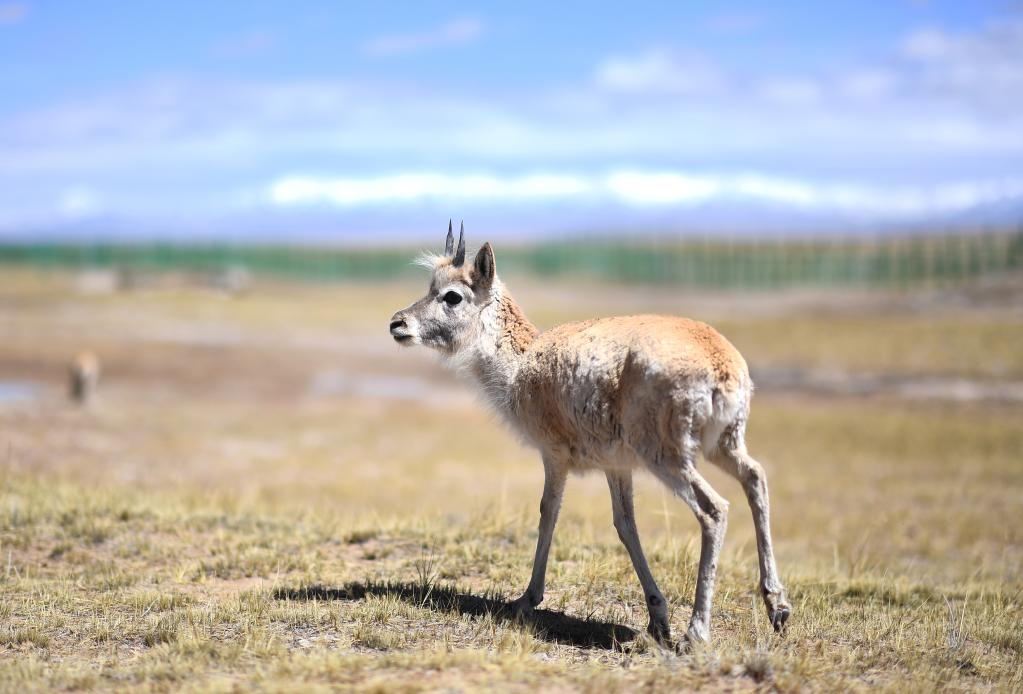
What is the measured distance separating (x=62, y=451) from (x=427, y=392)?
14.3 m

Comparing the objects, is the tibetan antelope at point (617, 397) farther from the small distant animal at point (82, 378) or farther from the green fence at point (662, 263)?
→ the green fence at point (662, 263)

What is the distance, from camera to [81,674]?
624cm

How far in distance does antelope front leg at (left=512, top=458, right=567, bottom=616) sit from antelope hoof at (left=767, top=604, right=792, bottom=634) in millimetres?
1708

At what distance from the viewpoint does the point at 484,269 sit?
8570 millimetres

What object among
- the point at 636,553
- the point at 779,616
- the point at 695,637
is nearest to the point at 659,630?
the point at 695,637

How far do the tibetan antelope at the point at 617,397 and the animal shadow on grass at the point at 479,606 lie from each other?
19 cm

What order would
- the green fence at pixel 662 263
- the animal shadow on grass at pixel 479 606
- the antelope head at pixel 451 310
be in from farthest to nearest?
the green fence at pixel 662 263
the antelope head at pixel 451 310
the animal shadow on grass at pixel 479 606

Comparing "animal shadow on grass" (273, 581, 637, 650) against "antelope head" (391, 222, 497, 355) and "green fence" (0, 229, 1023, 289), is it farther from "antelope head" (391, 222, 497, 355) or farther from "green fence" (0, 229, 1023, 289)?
"green fence" (0, 229, 1023, 289)

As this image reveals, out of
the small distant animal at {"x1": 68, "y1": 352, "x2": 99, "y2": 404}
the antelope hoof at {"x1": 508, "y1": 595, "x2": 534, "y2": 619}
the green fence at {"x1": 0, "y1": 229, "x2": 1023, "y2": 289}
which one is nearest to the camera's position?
the antelope hoof at {"x1": 508, "y1": 595, "x2": 534, "y2": 619}

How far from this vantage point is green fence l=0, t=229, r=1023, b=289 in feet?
226

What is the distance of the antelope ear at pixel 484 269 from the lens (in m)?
8.41

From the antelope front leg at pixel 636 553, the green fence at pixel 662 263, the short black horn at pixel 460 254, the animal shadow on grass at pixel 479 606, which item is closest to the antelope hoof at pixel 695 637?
the antelope front leg at pixel 636 553

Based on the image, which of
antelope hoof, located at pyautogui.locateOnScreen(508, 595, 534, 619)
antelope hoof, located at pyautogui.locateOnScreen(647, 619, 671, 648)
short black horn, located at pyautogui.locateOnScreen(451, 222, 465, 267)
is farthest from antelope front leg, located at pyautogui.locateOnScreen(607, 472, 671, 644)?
short black horn, located at pyautogui.locateOnScreen(451, 222, 465, 267)

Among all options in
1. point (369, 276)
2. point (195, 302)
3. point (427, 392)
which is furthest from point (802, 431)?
point (369, 276)
